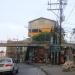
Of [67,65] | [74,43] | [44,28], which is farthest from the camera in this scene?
[44,28]

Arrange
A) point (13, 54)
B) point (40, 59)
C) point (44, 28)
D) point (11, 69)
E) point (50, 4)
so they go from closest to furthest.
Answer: point (11, 69), point (50, 4), point (40, 59), point (13, 54), point (44, 28)

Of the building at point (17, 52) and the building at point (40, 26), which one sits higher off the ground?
the building at point (40, 26)

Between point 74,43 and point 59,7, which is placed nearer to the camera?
point 59,7

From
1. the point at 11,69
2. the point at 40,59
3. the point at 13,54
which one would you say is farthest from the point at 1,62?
the point at 13,54

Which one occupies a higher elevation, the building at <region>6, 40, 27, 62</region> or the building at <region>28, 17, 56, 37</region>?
the building at <region>28, 17, 56, 37</region>

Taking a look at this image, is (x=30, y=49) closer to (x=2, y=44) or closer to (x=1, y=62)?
(x=2, y=44)

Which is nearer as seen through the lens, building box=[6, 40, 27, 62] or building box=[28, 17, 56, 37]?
building box=[6, 40, 27, 62]

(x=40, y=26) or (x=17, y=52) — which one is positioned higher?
(x=40, y=26)

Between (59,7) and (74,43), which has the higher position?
(59,7)

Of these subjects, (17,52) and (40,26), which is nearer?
(17,52)

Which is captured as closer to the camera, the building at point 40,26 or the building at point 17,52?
the building at point 17,52

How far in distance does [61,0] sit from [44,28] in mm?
92892

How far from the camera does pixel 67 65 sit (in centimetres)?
3888

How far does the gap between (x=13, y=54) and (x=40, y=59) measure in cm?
3771
